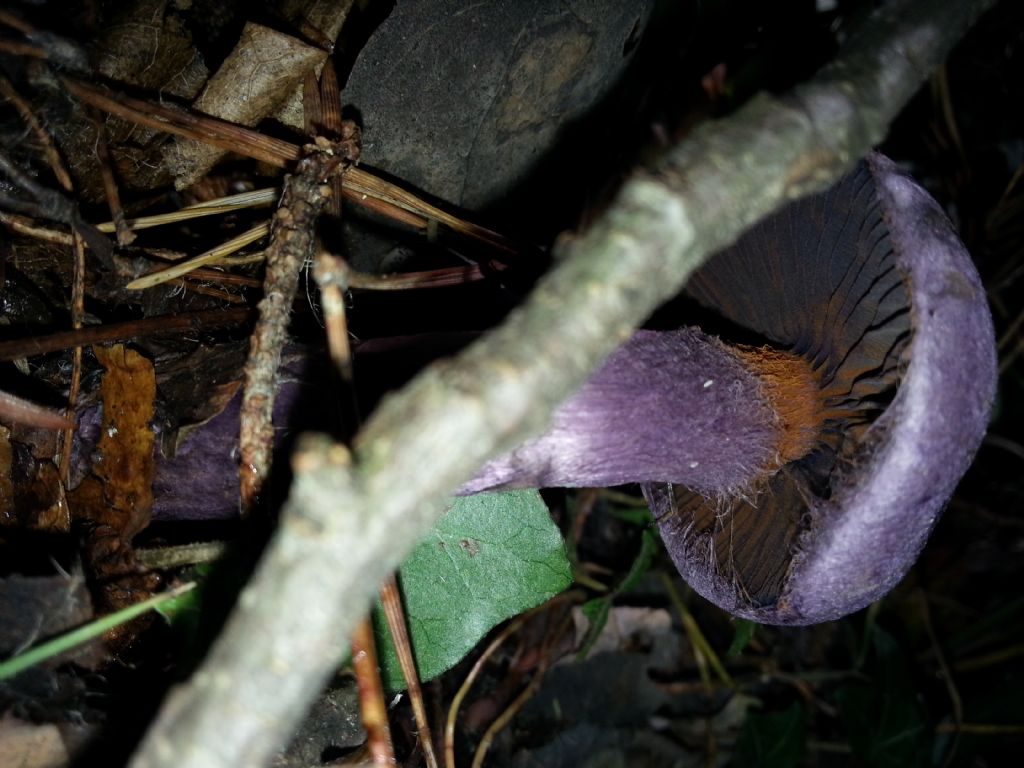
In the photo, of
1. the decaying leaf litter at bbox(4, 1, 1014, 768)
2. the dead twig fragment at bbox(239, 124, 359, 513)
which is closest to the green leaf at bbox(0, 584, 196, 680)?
the dead twig fragment at bbox(239, 124, 359, 513)

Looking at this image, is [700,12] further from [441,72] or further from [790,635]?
[790,635]

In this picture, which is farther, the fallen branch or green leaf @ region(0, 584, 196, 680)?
green leaf @ region(0, 584, 196, 680)

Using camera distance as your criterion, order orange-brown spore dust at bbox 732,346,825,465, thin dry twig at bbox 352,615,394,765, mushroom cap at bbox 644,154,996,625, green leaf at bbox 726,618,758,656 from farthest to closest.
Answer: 1. green leaf at bbox 726,618,758,656
2. orange-brown spore dust at bbox 732,346,825,465
3. mushroom cap at bbox 644,154,996,625
4. thin dry twig at bbox 352,615,394,765

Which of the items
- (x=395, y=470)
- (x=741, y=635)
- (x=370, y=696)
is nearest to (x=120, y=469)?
(x=370, y=696)

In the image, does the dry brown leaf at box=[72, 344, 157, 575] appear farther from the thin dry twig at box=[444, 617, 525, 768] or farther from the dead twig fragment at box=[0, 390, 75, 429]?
the thin dry twig at box=[444, 617, 525, 768]

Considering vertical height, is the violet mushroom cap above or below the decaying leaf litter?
below

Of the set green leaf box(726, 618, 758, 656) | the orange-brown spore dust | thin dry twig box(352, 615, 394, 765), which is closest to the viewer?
thin dry twig box(352, 615, 394, 765)

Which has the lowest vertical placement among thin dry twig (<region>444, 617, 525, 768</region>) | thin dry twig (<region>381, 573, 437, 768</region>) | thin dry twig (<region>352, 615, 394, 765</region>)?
thin dry twig (<region>444, 617, 525, 768</region>)
